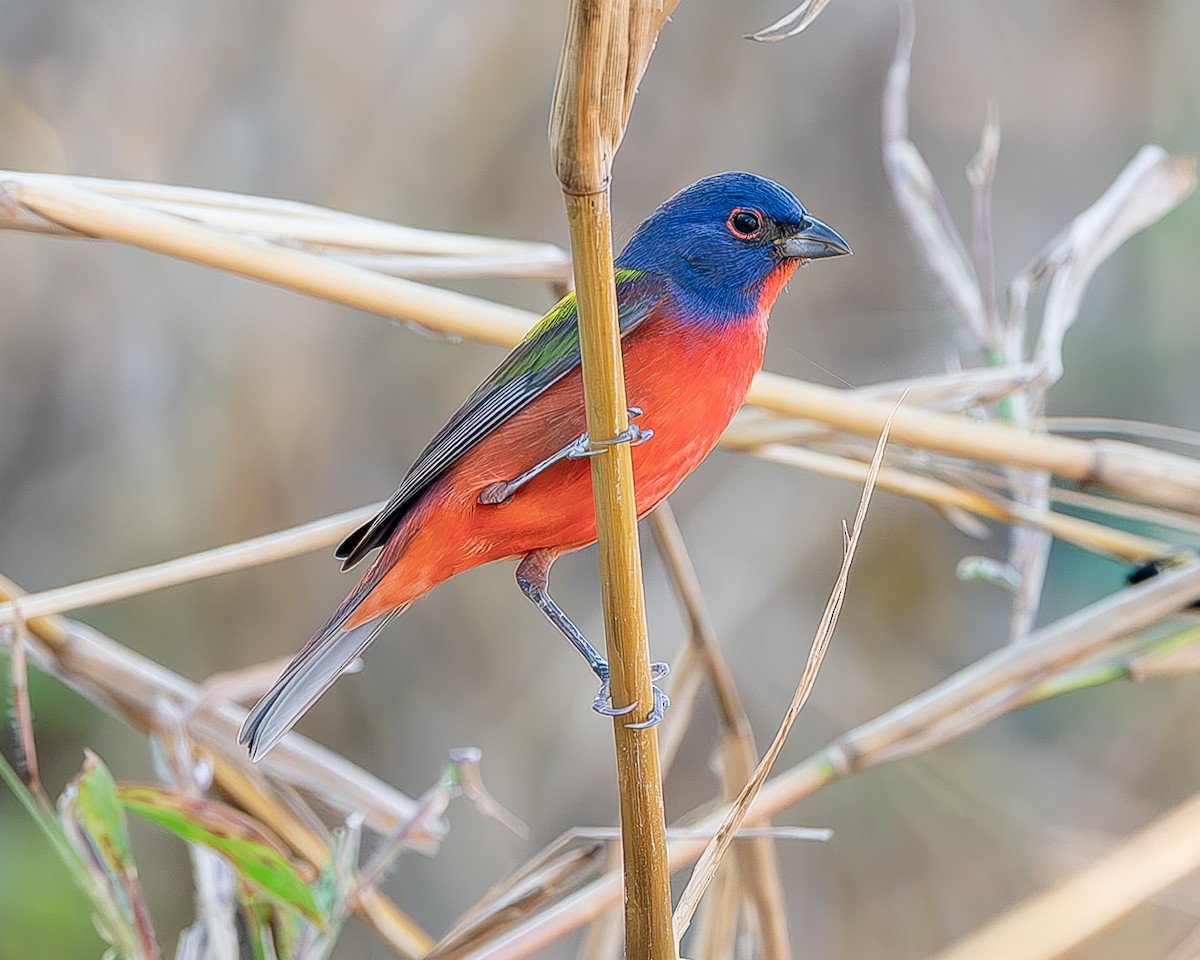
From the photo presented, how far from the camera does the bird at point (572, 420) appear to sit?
3.51 ft

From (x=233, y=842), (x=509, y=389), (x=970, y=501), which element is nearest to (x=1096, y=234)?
(x=970, y=501)

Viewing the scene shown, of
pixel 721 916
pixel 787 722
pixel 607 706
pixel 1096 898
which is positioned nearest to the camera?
pixel 787 722

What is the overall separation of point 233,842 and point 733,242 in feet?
2.86

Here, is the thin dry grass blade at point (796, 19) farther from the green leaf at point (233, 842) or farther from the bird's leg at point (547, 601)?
the green leaf at point (233, 842)

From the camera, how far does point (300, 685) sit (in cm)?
112

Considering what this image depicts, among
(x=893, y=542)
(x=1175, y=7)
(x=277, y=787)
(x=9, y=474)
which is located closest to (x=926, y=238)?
(x=277, y=787)

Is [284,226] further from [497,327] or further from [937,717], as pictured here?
[937,717]

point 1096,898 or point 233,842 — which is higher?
point 233,842

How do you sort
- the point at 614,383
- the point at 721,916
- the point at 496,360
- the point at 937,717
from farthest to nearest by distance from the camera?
the point at 496,360, the point at 721,916, the point at 937,717, the point at 614,383

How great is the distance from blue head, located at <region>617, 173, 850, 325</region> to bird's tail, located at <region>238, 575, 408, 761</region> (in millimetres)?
438

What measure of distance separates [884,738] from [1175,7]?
6.84 feet

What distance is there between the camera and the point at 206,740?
1.58 meters

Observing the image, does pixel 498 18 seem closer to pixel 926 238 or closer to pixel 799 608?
pixel 926 238

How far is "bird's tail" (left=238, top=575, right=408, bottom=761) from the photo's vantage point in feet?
3.60
